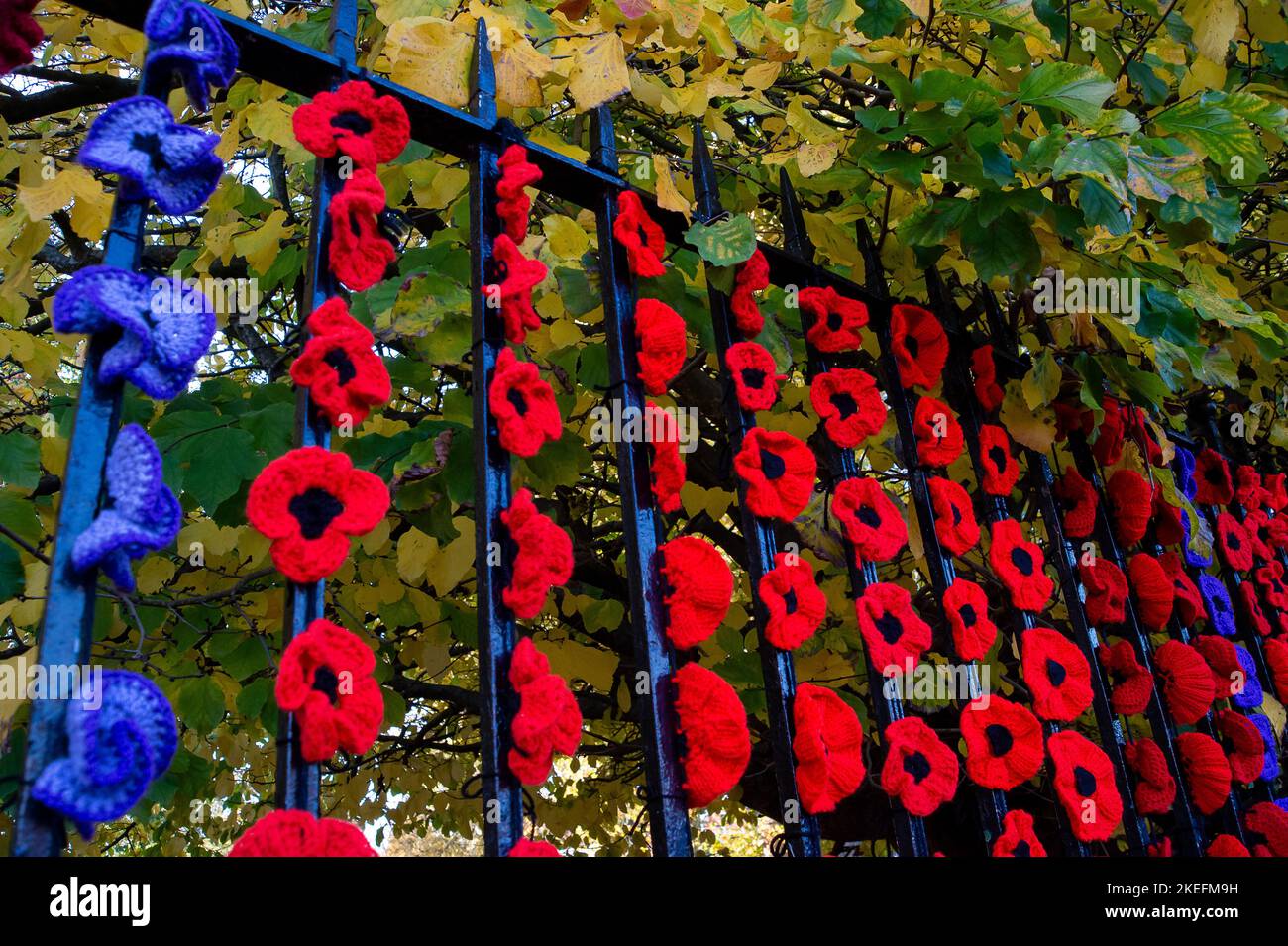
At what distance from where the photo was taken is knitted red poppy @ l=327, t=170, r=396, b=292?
1214mm

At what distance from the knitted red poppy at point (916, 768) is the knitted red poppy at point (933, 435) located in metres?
0.59

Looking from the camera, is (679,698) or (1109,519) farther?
(1109,519)

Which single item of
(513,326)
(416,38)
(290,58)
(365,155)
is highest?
(416,38)

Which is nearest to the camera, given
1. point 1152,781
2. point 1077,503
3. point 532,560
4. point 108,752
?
point 108,752

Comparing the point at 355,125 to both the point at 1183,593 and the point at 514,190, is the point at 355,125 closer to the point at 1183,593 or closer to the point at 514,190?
the point at 514,190

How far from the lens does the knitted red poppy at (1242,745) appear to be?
2.39 m

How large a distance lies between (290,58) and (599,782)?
3.59m

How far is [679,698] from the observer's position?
133 cm

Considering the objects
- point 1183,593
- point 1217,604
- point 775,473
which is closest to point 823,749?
point 775,473

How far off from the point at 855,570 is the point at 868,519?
104 millimetres

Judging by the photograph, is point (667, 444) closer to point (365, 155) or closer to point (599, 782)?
point (365, 155)

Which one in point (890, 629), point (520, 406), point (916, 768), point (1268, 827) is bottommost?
point (1268, 827)

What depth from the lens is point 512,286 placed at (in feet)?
4.43
